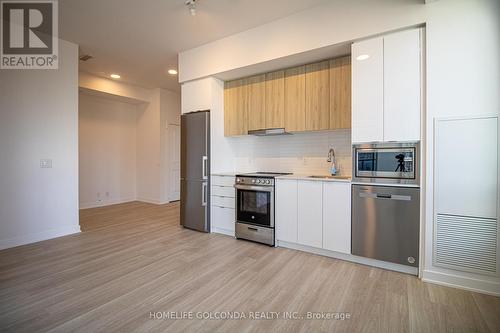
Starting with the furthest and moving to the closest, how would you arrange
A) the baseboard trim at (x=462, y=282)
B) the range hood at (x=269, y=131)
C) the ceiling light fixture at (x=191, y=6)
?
1. the range hood at (x=269, y=131)
2. the ceiling light fixture at (x=191, y=6)
3. the baseboard trim at (x=462, y=282)

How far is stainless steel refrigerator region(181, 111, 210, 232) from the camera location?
4.02 m

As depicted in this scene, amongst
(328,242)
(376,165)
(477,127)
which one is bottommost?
(328,242)

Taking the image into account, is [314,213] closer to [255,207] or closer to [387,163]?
[255,207]

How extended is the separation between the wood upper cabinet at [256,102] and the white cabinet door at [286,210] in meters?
1.06

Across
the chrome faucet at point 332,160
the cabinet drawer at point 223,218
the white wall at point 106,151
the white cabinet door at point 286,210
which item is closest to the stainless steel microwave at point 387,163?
the chrome faucet at point 332,160

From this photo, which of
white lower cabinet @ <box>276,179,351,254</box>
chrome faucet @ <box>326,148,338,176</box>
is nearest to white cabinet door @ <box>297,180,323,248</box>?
white lower cabinet @ <box>276,179,351,254</box>

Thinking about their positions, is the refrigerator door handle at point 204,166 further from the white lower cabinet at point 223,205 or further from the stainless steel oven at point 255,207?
the stainless steel oven at point 255,207

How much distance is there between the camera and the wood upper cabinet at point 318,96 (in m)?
3.25

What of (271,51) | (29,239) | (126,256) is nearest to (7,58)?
(29,239)

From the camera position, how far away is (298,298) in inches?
83.7

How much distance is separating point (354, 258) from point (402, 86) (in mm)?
2005

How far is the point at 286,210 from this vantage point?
10.9 ft

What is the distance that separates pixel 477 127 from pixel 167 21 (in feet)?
12.2

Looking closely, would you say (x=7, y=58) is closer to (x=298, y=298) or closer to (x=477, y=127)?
(x=298, y=298)
